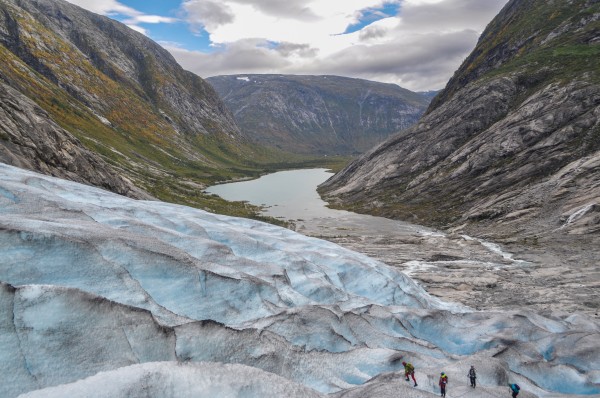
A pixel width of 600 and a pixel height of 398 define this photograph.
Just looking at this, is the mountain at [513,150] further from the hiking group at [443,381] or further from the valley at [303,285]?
the hiking group at [443,381]

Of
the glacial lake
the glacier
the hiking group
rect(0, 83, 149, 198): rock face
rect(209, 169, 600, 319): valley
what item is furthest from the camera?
the glacial lake

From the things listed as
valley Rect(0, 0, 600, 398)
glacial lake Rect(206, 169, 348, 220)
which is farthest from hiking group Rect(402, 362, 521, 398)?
glacial lake Rect(206, 169, 348, 220)

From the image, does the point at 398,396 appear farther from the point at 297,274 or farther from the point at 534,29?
the point at 534,29

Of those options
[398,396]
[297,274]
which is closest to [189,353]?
[398,396]

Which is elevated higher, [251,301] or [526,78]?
[526,78]

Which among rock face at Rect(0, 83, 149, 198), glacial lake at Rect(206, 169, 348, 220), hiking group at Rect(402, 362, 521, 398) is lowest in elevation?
glacial lake at Rect(206, 169, 348, 220)

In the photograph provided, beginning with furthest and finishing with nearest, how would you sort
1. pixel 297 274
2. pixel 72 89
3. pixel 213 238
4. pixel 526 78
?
pixel 72 89 < pixel 526 78 < pixel 213 238 < pixel 297 274

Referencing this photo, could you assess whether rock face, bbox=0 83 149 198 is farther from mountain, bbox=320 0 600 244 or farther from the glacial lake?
mountain, bbox=320 0 600 244

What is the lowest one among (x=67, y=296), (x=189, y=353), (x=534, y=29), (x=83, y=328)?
(x=189, y=353)

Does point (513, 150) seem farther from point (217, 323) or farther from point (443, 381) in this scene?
point (217, 323)
